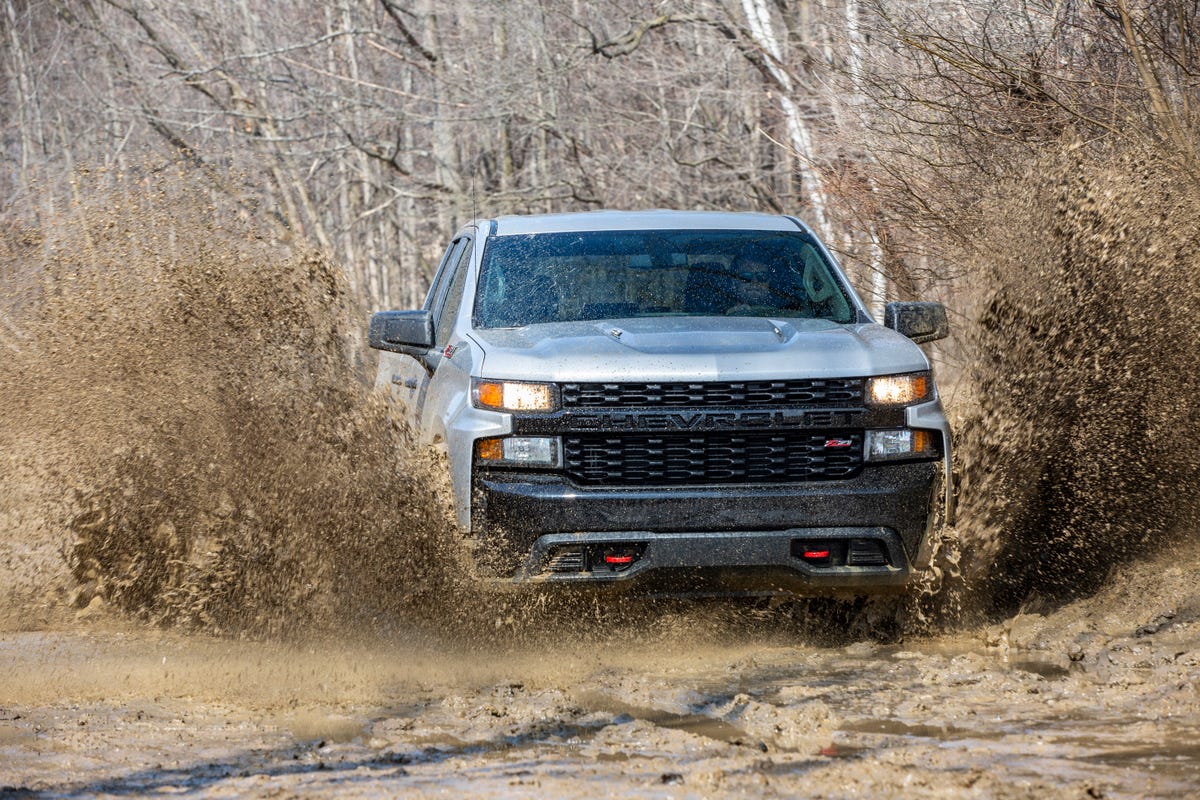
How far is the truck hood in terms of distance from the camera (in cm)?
536

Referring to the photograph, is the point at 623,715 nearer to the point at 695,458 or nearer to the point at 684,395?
the point at 695,458

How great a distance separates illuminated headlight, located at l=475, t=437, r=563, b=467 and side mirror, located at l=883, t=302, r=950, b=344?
1.84 meters

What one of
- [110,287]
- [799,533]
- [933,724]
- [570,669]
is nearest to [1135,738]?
[933,724]

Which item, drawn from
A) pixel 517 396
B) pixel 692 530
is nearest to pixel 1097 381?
pixel 692 530

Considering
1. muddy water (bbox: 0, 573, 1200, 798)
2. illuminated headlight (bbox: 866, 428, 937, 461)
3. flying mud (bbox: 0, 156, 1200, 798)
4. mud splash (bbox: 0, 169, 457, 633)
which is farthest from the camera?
mud splash (bbox: 0, 169, 457, 633)

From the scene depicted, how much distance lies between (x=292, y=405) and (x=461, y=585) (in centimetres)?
155

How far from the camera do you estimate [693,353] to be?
544cm

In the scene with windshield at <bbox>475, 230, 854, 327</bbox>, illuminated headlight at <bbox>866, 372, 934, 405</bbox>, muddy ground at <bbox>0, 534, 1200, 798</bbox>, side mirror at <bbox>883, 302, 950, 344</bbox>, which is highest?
windshield at <bbox>475, 230, 854, 327</bbox>

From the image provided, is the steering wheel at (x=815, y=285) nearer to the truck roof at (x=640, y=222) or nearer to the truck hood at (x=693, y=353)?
the truck roof at (x=640, y=222)

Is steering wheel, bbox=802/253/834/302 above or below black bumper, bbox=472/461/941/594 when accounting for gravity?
above

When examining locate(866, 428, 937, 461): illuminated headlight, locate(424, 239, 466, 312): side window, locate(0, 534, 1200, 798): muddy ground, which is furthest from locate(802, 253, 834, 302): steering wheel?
locate(424, 239, 466, 312): side window

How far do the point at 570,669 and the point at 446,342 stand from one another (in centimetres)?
170

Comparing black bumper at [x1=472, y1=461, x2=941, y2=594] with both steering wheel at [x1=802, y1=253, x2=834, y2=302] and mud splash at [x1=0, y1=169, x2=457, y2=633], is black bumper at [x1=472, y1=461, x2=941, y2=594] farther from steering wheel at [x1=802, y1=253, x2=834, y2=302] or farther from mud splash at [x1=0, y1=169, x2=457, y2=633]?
steering wheel at [x1=802, y1=253, x2=834, y2=302]

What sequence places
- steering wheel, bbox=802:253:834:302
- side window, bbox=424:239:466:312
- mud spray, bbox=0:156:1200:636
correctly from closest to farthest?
mud spray, bbox=0:156:1200:636, steering wheel, bbox=802:253:834:302, side window, bbox=424:239:466:312
